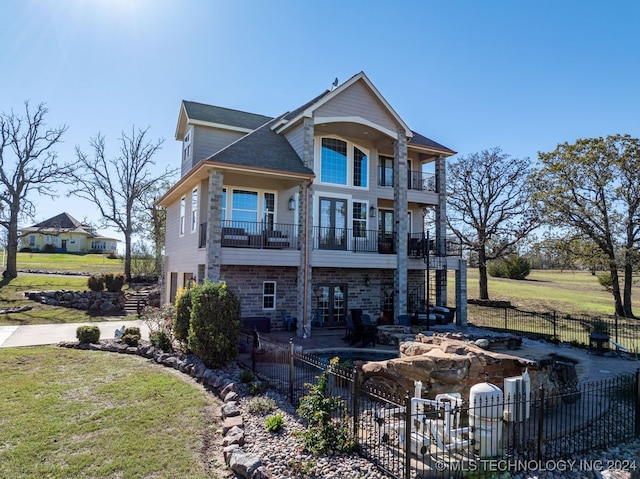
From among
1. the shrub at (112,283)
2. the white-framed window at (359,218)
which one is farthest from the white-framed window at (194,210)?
the shrub at (112,283)

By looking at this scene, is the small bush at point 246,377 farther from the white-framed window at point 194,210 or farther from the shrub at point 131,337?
the white-framed window at point 194,210

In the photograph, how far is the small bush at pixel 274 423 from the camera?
676 centimetres

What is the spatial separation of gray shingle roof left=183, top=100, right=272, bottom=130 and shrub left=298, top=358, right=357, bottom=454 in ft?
56.1

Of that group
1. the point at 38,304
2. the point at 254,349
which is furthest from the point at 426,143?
the point at 38,304

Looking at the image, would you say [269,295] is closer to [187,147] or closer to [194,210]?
[194,210]

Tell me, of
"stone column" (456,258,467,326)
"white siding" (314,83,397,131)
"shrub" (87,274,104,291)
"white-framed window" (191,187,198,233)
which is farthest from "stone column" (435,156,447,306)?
"shrub" (87,274,104,291)

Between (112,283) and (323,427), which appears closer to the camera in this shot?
(323,427)

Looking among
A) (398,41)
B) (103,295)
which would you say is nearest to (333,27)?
(398,41)

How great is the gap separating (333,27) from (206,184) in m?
8.07

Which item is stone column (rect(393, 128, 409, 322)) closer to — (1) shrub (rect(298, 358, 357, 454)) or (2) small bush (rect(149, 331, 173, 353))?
(2) small bush (rect(149, 331, 173, 353))

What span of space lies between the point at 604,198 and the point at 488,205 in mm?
7377

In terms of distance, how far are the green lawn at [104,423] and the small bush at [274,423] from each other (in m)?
0.91

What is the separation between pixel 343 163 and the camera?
1930cm

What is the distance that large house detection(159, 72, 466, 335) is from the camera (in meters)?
16.0
